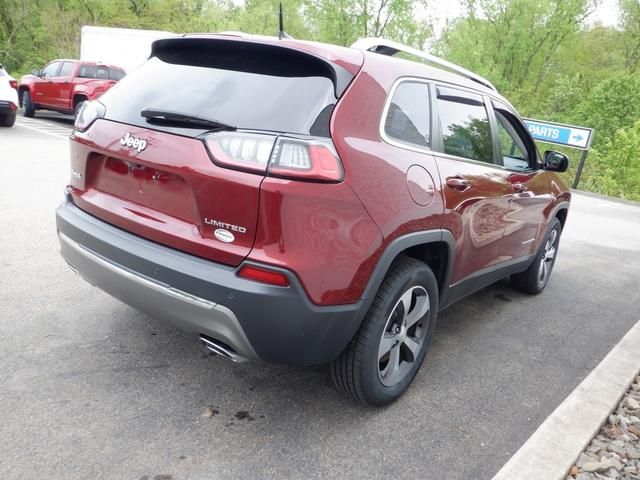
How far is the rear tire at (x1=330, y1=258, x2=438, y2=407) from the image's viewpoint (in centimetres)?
247

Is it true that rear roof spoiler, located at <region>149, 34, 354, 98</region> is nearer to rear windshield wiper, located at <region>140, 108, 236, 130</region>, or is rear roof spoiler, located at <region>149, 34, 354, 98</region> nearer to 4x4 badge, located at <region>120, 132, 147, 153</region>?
rear windshield wiper, located at <region>140, 108, 236, 130</region>

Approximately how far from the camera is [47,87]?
1502cm

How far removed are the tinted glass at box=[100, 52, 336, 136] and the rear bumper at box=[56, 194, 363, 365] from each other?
57 centimetres

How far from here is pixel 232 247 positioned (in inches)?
83.0

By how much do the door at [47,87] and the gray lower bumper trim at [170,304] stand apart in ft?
48.0

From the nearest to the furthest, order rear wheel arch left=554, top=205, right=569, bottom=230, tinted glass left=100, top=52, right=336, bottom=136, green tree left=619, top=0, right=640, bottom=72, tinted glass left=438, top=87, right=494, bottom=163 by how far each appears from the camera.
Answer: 1. tinted glass left=100, top=52, right=336, bottom=136
2. tinted glass left=438, top=87, right=494, bottom=163
3. rear wheel arch left=554, top=205, right=569, bottom=230
4. green tree left=619, top=0, right=640, bottom=72

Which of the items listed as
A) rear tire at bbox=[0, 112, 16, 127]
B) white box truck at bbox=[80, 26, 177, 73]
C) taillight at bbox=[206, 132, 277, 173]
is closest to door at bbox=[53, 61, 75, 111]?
rear tire at bbox=[0, 112, 16, 127]

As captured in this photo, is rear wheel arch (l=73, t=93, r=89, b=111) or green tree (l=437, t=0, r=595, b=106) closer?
rear wheel arch (l=73, t=93, r=89, b=111)

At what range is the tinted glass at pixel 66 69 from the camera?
48.5 ft

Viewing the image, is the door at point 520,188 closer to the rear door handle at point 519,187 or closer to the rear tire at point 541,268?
the rear door handle at point 519,187

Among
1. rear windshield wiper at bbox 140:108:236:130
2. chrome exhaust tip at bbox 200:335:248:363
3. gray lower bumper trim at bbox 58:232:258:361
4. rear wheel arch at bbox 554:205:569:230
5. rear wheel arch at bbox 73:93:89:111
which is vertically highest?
rear windshield wiper at bbox 140:108:236:130

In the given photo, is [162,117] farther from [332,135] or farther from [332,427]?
[332,427]

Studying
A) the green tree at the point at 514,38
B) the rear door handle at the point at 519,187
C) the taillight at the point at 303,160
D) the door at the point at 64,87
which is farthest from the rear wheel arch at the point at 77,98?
the green tree at the point at 514,38

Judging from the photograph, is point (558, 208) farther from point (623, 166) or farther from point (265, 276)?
point (623, 166)
